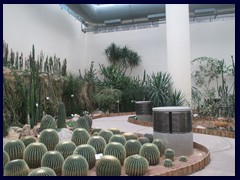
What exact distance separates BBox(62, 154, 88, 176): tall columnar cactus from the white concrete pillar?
677cm

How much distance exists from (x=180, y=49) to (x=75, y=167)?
7.27m

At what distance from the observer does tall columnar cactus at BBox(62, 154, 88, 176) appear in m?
2.94

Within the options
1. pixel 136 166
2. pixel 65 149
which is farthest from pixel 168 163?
pixel 65 149

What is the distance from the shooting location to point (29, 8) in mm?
8750

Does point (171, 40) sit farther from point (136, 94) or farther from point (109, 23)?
point (109, 23)

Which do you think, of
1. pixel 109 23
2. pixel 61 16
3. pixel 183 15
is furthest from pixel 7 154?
pixel 109 23

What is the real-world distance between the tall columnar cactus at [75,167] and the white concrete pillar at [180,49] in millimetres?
6767

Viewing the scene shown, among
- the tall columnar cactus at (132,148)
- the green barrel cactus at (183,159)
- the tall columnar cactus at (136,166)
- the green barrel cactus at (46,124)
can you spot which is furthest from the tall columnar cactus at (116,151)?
the green barrel cactus at (46,124)

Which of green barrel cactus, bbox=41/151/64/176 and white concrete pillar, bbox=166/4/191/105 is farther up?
white concrete pillar, bbox=166/4/191/105

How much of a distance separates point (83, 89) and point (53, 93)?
7.72ft

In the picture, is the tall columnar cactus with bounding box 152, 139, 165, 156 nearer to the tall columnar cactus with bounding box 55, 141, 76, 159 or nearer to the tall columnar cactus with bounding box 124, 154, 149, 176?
the tall columnar cactus with bounding box 124, 154, 149, 176

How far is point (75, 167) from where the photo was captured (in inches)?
116

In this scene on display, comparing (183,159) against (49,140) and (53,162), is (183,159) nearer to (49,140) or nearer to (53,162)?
(53,162)

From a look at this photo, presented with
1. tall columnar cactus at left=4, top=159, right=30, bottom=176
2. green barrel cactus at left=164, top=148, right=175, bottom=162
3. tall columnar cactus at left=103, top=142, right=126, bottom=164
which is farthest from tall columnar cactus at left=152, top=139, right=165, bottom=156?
tall columnar cactus at left=4, top=159, right=30, bottom=176
